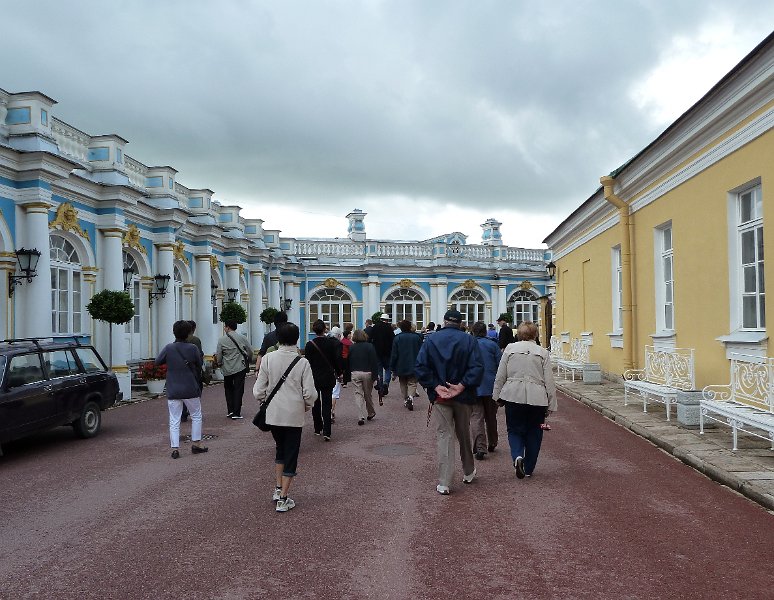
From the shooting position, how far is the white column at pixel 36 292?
1266cm

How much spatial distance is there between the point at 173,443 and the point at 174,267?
13157 millimetres

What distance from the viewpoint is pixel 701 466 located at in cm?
691

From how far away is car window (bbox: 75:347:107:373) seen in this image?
10.2 metres

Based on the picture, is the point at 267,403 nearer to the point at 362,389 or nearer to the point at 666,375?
the point at 362,389

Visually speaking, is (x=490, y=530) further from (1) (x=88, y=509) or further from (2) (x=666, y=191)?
(2) (x=666, y=191)

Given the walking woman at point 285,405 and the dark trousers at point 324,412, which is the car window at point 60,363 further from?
the walking woman at point 285,405

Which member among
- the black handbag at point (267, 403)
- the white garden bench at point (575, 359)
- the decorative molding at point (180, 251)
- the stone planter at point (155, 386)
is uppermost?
the decorative molding at point (180, 251)

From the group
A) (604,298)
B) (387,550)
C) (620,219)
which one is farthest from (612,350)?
(387,550)

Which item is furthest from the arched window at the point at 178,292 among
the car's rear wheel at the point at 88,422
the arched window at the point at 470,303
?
the arched window at the point at 470,303

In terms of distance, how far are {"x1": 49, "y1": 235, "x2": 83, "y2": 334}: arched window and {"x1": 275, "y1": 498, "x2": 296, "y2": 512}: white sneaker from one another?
405 inches

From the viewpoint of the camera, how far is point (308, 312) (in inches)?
1369

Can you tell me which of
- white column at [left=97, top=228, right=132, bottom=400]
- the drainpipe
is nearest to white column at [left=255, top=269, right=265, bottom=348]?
white column at [left=97, top=228, right=132, bottom=400]

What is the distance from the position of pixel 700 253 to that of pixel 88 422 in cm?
957

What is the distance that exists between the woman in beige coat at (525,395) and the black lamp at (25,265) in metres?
9.57
